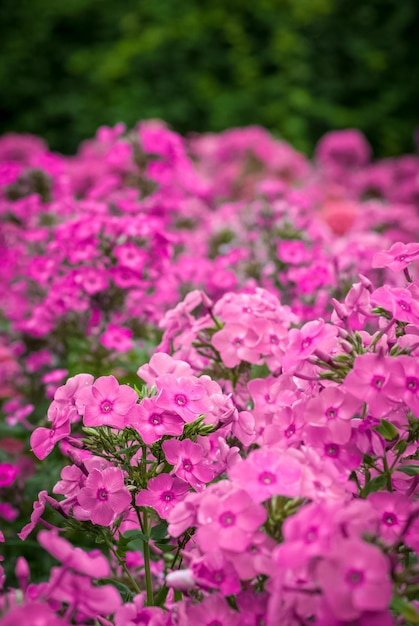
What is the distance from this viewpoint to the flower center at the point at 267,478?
2.86 ft

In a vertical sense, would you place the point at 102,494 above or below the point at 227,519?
below

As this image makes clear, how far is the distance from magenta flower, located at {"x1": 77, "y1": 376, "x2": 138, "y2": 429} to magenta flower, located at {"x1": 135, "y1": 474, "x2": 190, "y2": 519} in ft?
0.35

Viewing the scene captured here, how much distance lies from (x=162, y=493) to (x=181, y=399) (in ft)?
0.49

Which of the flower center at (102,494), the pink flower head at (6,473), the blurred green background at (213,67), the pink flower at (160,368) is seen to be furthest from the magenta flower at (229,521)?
the blurred green background at (213,67)

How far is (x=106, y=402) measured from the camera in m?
1.06

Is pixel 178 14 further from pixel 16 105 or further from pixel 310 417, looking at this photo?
pixel 310 417

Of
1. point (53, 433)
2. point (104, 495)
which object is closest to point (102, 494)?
point (104, 495)

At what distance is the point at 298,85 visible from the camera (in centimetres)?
689

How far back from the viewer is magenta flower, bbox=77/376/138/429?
3.40 ft

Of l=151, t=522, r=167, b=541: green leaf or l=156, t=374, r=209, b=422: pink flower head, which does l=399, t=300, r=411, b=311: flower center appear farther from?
l=151, t=522, r=167, b=541: green leaf

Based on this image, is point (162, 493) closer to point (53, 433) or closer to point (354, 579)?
point (53, 433)

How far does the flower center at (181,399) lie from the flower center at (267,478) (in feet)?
0.72

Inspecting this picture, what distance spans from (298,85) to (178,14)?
1.45m

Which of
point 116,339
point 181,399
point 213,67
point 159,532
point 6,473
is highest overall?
point 181,399
